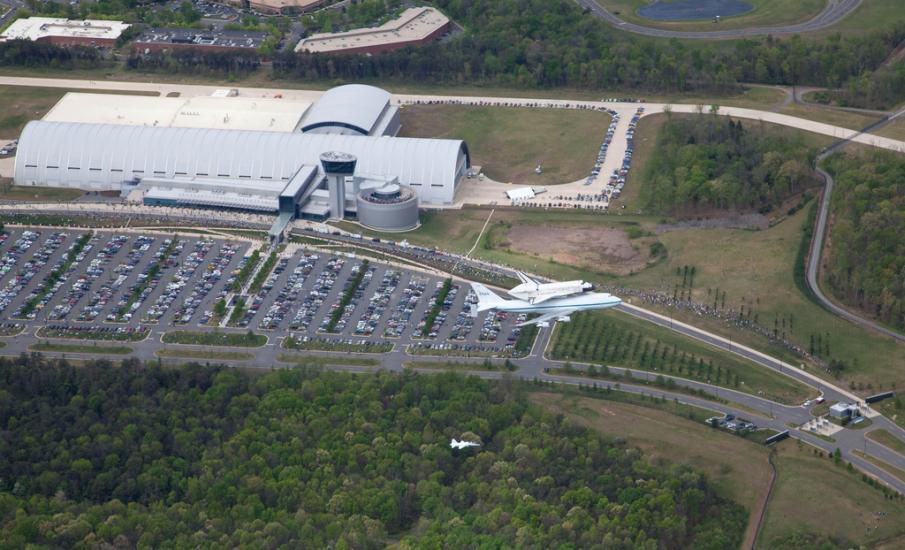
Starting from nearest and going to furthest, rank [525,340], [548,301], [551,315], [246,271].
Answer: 1. [548,301]
2. [551,315]
3. [525,340]
4. [246,271]

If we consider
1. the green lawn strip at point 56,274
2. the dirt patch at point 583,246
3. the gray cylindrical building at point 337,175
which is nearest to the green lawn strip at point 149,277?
the green lawn strip at point 56,274

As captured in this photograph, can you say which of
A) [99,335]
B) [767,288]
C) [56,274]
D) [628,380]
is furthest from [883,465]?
[56,274]

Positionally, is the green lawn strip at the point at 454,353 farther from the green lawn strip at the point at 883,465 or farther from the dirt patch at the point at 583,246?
the green lawn strip at the point at 883,465

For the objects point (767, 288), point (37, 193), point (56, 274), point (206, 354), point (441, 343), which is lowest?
point (37, 193)

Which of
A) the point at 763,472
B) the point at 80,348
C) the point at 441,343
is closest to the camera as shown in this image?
the point at 763,472

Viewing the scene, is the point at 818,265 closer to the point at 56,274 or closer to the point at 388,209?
the point at 388,209
